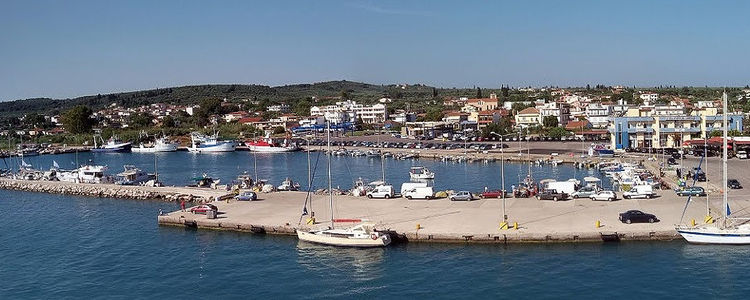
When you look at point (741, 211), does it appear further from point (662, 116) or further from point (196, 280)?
point (662, 116)

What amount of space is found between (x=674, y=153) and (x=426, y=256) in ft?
112

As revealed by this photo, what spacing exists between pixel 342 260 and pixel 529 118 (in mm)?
66103

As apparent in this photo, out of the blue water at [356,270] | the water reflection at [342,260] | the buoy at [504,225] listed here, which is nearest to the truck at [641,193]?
the blue water at [356,270]

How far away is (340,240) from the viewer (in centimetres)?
2411

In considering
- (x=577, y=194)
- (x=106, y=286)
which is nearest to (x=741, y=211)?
(x=577, y=194)

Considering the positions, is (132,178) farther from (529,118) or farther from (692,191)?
(529,118)

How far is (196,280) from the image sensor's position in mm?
21438

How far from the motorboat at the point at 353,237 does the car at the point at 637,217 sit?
857 cm

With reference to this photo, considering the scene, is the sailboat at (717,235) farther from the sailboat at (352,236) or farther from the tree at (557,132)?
the tree at (557,132)

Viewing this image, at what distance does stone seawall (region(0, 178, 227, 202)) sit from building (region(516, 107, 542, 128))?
54.0m

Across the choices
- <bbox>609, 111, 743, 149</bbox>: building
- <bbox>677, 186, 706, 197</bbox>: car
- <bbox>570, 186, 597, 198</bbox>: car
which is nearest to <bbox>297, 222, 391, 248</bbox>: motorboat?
<bbox>570, 186, 597, 198</bbox>: car

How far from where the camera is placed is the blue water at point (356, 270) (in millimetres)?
19266

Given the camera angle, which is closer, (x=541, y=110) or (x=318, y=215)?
(x=318, y=215)

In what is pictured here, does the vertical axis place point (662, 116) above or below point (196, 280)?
above
